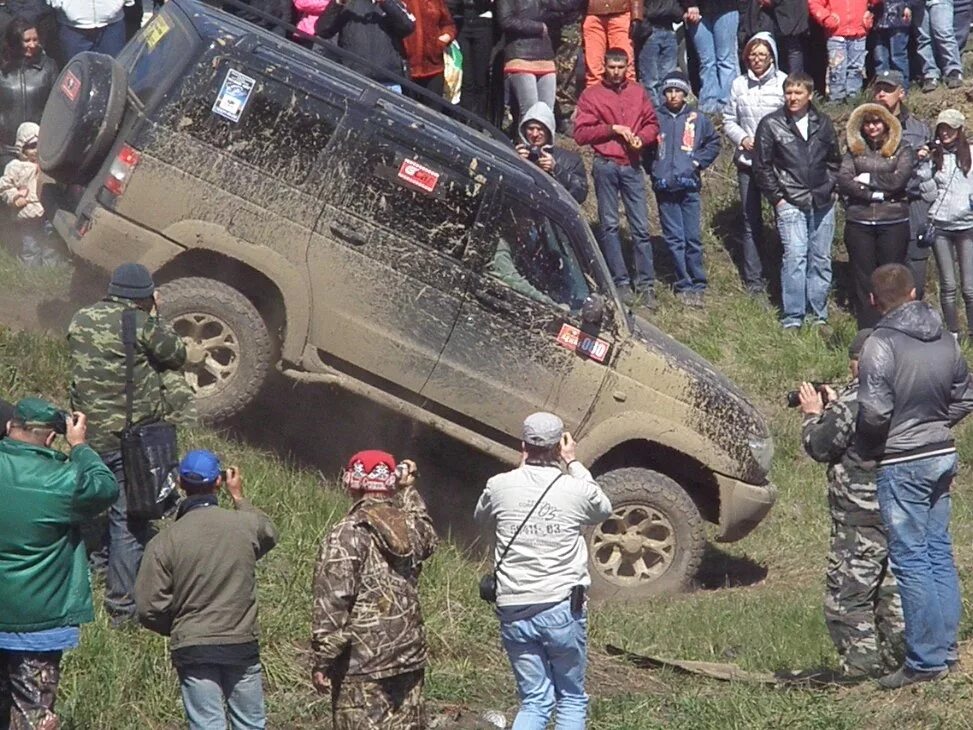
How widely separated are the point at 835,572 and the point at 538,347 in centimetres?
261

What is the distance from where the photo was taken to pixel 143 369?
8.84 metres

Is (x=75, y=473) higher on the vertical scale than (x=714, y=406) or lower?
lower

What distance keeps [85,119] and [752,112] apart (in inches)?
265

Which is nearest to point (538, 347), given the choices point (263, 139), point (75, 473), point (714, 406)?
point (714, 406)

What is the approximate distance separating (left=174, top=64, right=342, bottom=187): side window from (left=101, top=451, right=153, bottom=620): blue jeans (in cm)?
230

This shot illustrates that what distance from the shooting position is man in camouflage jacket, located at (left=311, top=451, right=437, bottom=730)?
7027mm

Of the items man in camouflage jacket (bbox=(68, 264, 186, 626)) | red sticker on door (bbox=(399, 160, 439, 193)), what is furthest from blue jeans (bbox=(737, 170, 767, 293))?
man in camouflage jacket (bbox=(68, 264, 186, 626))

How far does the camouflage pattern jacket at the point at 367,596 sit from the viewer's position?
7023mm

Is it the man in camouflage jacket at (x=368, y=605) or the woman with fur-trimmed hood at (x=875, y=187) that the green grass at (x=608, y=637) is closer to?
the man in camouflage jacket at (x=368, y=605)

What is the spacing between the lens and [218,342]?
34.4 ft

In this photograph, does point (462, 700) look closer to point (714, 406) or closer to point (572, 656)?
point (572, 656)

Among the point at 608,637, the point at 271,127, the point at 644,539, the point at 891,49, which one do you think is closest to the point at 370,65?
the point at 271,127

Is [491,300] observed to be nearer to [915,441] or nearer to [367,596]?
[915,441]

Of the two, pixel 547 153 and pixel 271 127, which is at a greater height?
pixel 547 153
